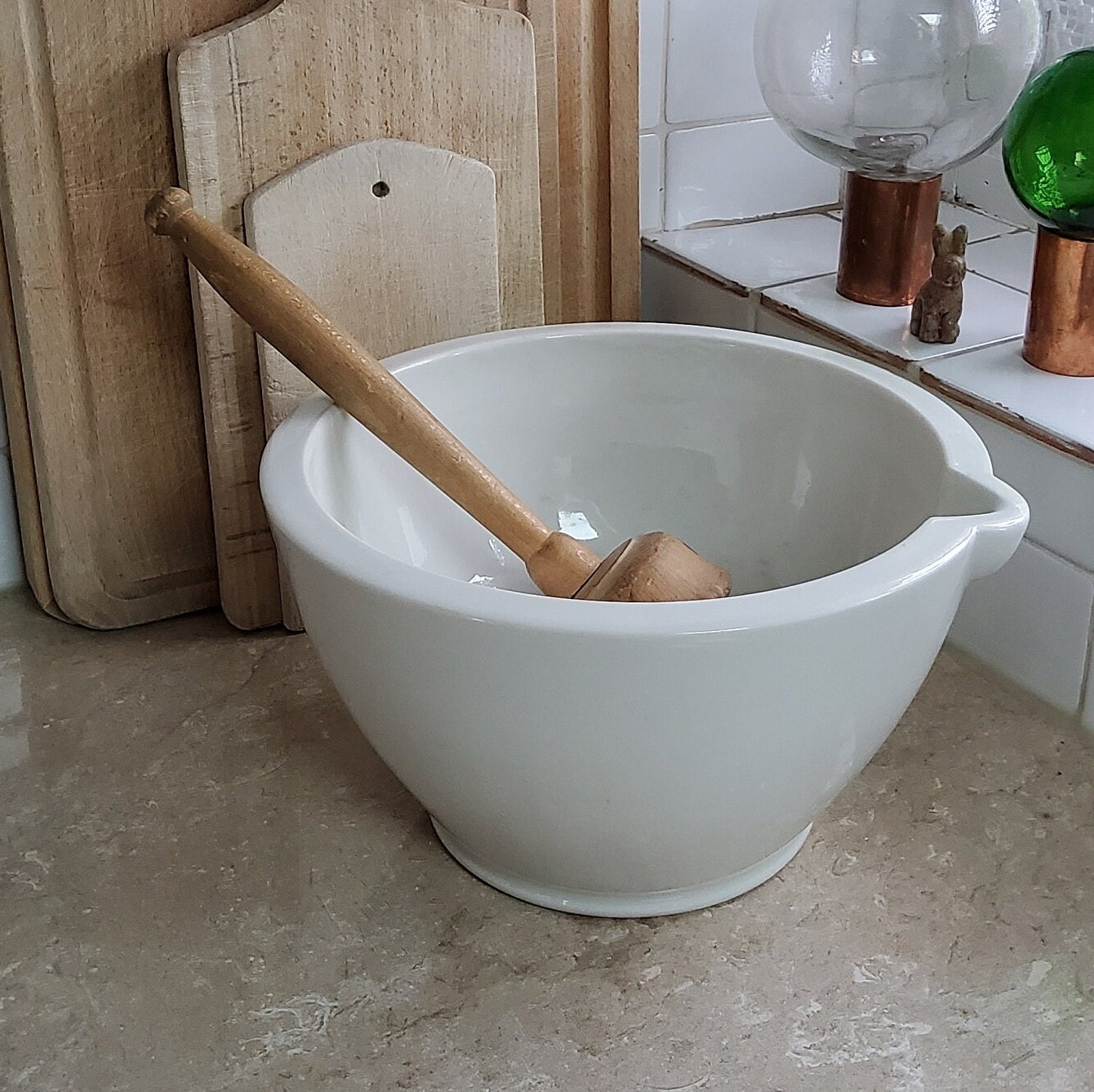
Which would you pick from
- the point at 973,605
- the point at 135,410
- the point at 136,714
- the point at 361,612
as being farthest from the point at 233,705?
the point at 973,605

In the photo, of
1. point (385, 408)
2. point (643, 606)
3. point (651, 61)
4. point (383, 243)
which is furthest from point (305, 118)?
point (643, 606)

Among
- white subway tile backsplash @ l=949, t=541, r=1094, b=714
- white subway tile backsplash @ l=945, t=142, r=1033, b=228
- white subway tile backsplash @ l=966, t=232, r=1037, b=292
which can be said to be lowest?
white subway tile backsplash @ l=949, t=541, r=1094, b=714

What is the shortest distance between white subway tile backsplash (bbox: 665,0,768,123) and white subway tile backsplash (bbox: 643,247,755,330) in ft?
0.37

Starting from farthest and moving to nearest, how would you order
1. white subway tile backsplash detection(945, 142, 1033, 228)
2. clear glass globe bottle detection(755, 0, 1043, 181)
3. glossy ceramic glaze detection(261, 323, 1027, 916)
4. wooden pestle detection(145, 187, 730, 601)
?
1. white subway tile backsplash detection(945, 142, 1033, 228)
2. clear glass globe bottle detection(755, 0, 1043, 181)
3. wooden pestle detection(145, 187, 730, 601)
4. glossy ceramic glaze detection(261, 323, 1027, 916)

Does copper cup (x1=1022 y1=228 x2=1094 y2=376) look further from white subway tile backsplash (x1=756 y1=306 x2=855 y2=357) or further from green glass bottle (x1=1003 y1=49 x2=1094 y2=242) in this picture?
white subway tile backsplash (x1=756 y1=306 x2=855 y2=357)

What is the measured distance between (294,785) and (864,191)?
0.55 m

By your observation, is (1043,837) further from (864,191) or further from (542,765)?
(864,191)

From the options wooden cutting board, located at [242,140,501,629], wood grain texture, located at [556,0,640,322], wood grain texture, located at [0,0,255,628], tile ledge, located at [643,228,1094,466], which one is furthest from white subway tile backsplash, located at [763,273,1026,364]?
wood grain texture, located at [0,0,255,628]

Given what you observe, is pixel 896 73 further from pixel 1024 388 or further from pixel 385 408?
pixel 385 408

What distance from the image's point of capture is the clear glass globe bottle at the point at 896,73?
96cm

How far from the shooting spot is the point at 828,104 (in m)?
1.00

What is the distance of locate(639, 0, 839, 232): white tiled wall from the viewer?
43.6 inches

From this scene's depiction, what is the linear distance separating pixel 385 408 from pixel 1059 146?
43 centimetres

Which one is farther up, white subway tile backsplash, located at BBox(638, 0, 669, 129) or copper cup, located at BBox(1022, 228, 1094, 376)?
white subway tile backsplash, located at BBox(638, 0, 669, 129)
